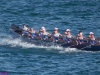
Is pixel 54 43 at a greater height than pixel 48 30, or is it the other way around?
pixel 48 30

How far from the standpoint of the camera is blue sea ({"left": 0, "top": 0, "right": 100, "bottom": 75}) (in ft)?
255

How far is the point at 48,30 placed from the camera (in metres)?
98.8

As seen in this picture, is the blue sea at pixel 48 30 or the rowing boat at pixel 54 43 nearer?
the blue sea at pixel 48 30

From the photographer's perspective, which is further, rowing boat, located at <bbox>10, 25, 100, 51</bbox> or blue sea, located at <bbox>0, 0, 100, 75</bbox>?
rowing boat, located at <bbox>10, 25, 100, 51</bbox>

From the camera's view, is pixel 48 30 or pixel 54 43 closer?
pixel 54 43

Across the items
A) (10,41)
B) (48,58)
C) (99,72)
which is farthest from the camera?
(10,41)

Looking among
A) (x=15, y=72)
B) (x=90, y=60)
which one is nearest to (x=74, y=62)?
(x=90, y=60)

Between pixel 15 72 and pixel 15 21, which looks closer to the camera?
pixel 15 72

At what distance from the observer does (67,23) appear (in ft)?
337

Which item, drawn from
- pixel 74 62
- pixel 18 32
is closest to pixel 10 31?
pixel 18 32

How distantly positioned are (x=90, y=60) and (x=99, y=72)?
445 cm

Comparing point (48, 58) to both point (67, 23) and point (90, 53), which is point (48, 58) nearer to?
point (90, 53)

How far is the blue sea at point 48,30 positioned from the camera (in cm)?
7781

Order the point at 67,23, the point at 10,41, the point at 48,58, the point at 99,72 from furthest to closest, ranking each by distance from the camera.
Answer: the point at 67,23 < the point at 10,41 < the point at 48,58 < the point at 99,72
